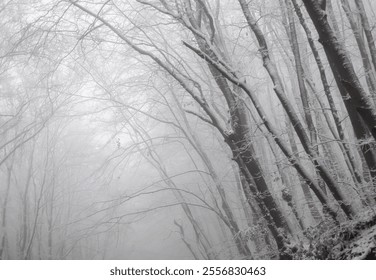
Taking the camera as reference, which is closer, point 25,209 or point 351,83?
point 351,83

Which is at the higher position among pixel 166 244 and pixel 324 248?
pixel 324 248

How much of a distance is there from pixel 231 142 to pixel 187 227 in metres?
Answer: 21.1

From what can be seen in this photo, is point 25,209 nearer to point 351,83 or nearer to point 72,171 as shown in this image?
point 72,171

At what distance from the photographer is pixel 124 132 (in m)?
10.6

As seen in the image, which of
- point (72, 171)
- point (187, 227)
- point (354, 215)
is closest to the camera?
point (354, 215)

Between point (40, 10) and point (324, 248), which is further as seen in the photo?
point (40, 10)

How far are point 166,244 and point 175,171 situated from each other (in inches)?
425

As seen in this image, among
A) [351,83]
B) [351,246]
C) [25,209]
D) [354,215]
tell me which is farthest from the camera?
[25,209]

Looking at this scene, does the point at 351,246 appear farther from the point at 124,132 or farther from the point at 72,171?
the point at 72,171

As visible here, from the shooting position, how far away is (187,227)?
24469mm

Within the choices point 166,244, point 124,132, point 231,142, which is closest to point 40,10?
point 231,142
